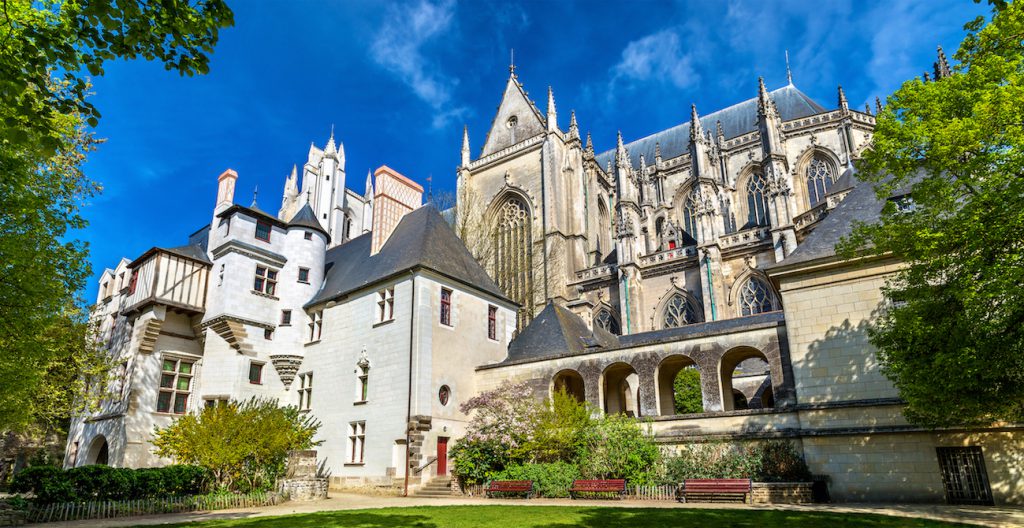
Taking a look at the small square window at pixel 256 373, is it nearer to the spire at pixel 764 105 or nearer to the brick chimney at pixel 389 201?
the brick chimney at pixel 389 201

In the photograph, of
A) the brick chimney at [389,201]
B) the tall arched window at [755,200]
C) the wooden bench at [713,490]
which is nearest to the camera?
the wooden bench at [713,490]

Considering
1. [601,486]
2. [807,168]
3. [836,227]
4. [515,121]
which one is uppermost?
[515,121]

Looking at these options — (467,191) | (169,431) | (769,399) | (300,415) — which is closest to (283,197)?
(467,191)

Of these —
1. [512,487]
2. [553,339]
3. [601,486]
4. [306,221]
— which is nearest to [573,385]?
[553,339]

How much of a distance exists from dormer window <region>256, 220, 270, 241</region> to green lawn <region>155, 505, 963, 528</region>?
14.5 m

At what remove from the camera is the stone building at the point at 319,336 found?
1944 centimetres

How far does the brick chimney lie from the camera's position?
965 inches

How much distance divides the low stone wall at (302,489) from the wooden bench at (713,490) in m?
9.86

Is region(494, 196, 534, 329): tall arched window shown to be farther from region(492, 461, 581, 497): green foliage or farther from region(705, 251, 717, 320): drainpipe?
region(492, 461, 581, 497): green foliage

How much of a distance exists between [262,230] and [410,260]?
23.1ft

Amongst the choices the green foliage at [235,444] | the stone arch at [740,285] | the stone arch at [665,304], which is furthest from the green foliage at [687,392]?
the green foliage at [235,444]

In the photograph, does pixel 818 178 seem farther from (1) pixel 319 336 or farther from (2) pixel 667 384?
(1) pixel 319 336

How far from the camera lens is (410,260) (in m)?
20.8

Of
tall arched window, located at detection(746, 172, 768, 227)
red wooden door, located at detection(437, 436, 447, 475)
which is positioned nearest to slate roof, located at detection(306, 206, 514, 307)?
red wooden door, located at detection(437, 436, 447, 475)
